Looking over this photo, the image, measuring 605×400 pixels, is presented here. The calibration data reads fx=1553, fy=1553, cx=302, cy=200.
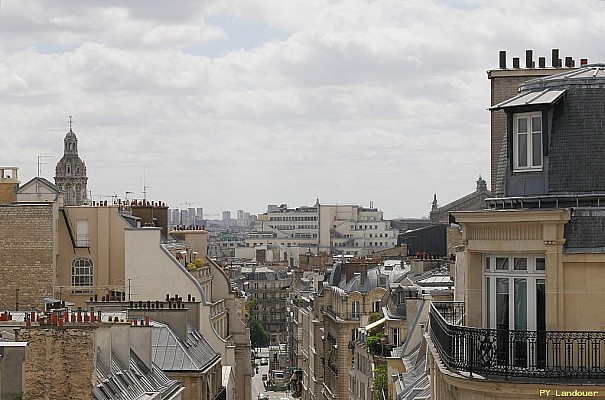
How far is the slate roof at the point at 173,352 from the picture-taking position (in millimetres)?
41531

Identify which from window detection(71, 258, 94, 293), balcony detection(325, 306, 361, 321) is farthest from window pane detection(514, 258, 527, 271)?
balcony detection(325, 306, 361, 321)

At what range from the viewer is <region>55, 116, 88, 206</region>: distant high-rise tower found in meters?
188

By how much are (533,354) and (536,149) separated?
2510 millimetres

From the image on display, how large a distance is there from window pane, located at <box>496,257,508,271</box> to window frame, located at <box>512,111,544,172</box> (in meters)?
1.11

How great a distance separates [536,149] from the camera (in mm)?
18844

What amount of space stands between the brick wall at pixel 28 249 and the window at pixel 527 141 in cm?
3186

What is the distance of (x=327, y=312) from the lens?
3452 inches

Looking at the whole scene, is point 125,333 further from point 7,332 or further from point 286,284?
point 286,284

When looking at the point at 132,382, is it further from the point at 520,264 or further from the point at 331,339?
the point at 331,339

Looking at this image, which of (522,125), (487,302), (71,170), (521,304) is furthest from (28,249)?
(71,170)

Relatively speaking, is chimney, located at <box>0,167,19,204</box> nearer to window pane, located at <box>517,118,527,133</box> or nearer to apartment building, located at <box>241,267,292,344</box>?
window pane, located at <box>517,118,527,133</box>

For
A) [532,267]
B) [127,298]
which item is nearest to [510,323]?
[532,267]

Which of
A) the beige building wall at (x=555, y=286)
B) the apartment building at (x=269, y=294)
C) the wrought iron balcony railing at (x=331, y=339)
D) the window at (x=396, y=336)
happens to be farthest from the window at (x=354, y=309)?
the apartment building at (x=269, y=294)

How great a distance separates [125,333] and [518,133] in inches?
649
